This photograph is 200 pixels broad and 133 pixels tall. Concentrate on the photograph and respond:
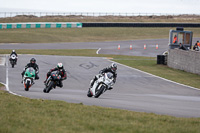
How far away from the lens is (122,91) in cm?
1916

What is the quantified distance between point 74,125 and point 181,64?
73.1 ft

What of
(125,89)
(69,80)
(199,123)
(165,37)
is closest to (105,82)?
(125,89)

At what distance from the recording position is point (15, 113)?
1059 centimetres

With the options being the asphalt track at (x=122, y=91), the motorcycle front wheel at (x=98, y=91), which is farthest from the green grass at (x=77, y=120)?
the motorcycle front wheel at (x=98, y=91)

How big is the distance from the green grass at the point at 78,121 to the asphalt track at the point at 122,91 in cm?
189

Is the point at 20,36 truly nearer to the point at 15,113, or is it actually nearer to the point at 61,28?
the point at 61,28

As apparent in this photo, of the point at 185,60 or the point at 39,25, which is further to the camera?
the point at 39,25

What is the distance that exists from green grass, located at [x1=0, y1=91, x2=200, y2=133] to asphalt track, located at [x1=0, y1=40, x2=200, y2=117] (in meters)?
1.89

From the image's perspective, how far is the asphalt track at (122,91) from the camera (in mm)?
13688

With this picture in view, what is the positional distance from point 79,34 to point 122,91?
4955 centimetres

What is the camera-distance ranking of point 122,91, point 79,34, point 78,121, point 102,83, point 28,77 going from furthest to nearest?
point 79,34 < point 122,91 < point 28,77 < point 102,83 < point 78,121

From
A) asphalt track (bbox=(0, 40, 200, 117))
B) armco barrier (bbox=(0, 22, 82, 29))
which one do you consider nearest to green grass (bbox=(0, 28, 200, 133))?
asphalt track (bbox=(0, 40, 200, 117))

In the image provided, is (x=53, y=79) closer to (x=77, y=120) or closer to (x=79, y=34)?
(x=77, y=120)

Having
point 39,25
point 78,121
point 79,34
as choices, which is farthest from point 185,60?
point 39,25
